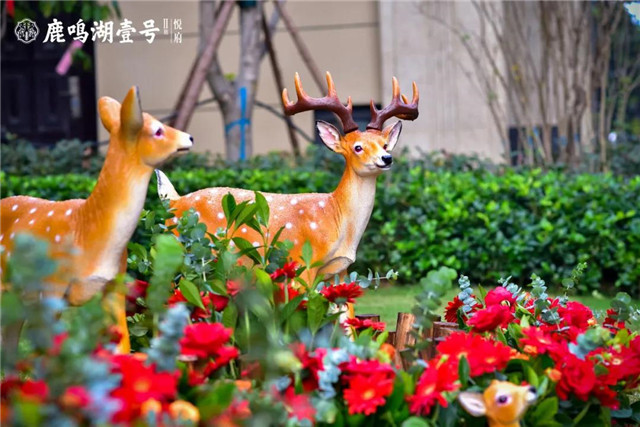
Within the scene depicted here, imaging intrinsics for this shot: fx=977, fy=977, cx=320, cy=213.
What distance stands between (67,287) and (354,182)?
1730 millimetres

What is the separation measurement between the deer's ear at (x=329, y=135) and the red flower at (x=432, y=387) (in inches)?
82.3

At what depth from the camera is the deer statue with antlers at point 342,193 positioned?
159 inches

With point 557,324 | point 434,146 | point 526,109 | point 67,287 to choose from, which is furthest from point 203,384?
point 434,146

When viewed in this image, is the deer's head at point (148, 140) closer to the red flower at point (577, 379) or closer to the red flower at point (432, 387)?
the red flower at point (432, 387)

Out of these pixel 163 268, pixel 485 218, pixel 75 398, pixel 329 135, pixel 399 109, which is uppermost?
pixel 399 109

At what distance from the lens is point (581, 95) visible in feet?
31.2

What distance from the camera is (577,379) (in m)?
2.32

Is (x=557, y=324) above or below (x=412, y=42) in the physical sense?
below

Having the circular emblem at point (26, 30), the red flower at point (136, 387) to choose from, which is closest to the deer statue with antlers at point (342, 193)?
the red flower at point (136, 387)

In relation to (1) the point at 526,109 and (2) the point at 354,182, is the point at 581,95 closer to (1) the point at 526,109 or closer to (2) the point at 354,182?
(1) the point at 526,109

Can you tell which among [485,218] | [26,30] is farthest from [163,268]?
[26,30]

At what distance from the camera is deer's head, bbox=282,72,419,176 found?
4004 mm

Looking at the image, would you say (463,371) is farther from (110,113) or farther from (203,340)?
(110,113)

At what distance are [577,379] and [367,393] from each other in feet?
1.88
